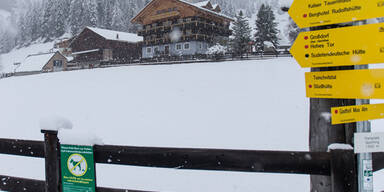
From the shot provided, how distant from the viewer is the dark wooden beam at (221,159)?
8.16 ft

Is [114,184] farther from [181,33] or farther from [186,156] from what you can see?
[181,33]

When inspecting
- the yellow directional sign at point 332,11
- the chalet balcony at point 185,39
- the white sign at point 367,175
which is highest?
the chalet balcony at point 185,39

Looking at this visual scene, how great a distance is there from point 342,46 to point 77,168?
116 inches

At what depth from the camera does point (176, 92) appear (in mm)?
15094

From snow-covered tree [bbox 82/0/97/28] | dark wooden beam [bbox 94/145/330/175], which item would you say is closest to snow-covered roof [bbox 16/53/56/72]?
snow-covered tree [bbox 82/0/97/28]

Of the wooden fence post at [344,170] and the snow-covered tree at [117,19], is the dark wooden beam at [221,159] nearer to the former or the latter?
the wooden fence post at [344,170]

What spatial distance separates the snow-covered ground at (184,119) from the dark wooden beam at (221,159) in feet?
3.24

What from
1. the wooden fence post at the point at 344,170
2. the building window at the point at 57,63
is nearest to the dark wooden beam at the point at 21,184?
the wooden fence post at the point at 344,170

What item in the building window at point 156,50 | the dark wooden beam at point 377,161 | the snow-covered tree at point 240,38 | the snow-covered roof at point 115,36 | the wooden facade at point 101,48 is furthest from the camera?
the wooden facade at point 101,48

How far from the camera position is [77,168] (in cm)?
320

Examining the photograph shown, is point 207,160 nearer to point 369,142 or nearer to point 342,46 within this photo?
point 369,142

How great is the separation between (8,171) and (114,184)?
3.20m

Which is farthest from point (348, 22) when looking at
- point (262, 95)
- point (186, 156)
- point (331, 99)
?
point (262, 95)

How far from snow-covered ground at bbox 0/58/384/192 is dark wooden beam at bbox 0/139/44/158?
382 mm
